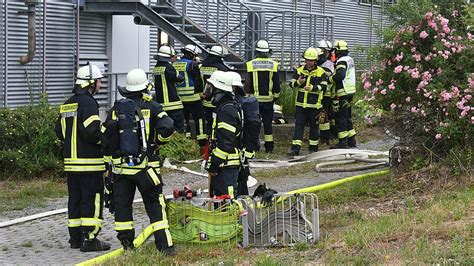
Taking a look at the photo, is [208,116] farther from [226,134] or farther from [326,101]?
[226,134]

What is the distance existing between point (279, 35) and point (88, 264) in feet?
46.3

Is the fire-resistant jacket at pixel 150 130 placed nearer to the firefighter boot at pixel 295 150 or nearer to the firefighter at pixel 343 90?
the firefighter boot at pixel 295 150

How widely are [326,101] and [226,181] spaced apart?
776cm

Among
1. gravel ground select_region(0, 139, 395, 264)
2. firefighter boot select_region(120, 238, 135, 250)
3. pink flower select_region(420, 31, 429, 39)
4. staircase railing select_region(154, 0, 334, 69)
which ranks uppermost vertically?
staircase railing select_region(154, 0, 334, 69)

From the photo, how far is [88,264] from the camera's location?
8.70 metres

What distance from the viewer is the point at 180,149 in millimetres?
→ 15961

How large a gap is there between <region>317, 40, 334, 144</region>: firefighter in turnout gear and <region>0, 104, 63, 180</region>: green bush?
548 centimetres

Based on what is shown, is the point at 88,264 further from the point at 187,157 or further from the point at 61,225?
the point at 187,157

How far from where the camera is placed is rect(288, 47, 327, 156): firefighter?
16156mm

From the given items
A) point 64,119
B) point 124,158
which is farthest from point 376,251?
point 64,119

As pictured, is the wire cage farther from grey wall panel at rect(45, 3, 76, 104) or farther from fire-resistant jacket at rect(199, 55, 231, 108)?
grey wall panel at rect(45, 3, 76, 104)

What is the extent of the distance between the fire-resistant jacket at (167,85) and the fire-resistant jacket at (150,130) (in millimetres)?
6444

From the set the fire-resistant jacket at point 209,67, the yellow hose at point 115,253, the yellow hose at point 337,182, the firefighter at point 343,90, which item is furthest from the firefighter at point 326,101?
the yellow hose at point 115,253

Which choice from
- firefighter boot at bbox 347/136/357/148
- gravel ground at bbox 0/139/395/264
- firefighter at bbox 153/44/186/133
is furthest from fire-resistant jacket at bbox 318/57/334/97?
gravel ground at bbox 0/139/395/264
